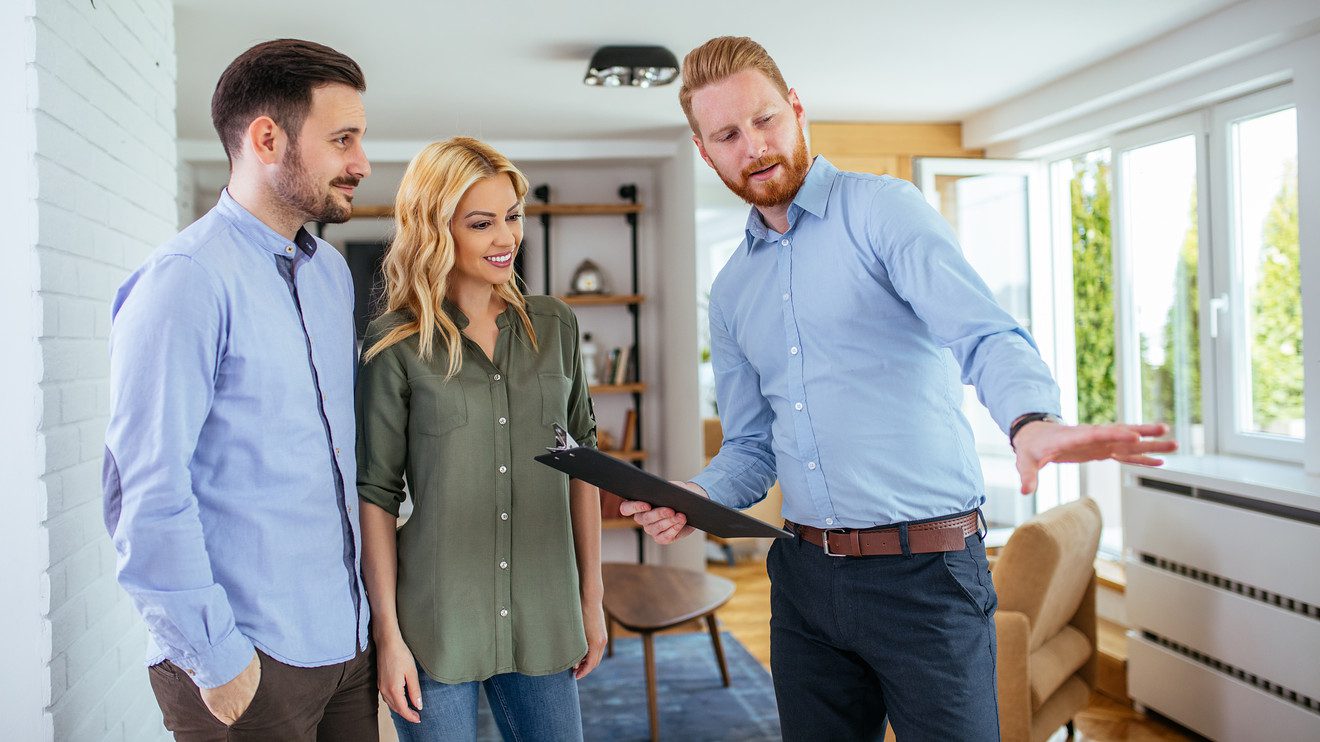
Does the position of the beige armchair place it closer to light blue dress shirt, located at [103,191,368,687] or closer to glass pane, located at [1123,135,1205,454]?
glass pane, located at [1123,135,1205,454]

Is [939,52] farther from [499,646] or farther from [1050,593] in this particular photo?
[499,646]

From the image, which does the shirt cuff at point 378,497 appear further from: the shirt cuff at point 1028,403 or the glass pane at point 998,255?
the glass pane at point 998,255

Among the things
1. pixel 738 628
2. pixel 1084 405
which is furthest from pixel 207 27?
pixel 1084 405

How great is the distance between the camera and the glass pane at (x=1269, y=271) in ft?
11.7

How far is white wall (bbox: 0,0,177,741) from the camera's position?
1781 mm

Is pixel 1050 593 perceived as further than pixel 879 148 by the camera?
No

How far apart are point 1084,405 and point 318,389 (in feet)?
14.1

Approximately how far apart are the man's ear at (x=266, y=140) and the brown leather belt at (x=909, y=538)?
3.20 feet

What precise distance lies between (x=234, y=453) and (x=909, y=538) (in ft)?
3.11

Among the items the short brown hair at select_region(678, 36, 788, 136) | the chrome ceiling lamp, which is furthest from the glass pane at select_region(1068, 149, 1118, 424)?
the short brown hair at select_region(678, 36, 788, 136)

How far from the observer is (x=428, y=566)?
1.51 metres

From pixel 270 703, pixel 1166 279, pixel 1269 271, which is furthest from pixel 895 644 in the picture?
pixel 1166 279

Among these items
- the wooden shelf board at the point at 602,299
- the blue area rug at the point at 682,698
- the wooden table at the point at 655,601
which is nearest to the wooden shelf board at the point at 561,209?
the wooden shelf board at the point at 602,299

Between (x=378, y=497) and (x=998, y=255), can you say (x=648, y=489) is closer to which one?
(x=378, y=497)
